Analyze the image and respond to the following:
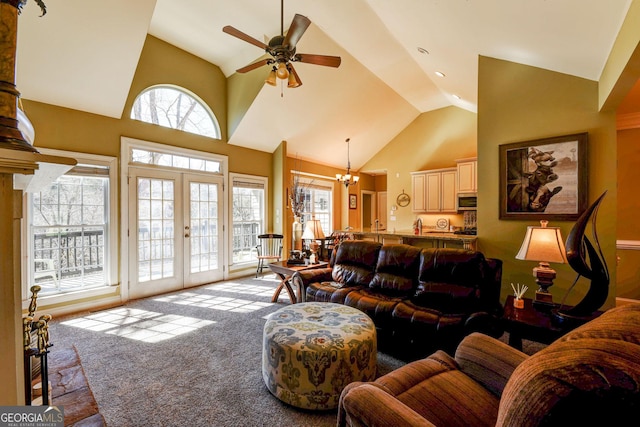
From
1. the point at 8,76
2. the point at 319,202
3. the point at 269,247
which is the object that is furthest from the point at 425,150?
the point at 8,76

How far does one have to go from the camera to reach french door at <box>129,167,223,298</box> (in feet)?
14.3

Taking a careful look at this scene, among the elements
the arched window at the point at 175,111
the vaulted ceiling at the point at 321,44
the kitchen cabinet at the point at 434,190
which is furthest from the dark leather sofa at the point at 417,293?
the kitchen cabinet at the point at 434,190

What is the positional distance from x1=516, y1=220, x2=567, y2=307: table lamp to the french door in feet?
16.0

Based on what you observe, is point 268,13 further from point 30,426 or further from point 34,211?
point 30,426

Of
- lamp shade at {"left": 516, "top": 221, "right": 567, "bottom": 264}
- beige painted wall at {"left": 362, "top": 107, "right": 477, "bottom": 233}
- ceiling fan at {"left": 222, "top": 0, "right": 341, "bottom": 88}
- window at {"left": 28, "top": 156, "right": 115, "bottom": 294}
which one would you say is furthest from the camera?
beige painted wall at {"left": 362, "top": 107, "right": 477, "bottom": 233}

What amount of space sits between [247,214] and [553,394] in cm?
589

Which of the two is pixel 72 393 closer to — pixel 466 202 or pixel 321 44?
pixel 321 44

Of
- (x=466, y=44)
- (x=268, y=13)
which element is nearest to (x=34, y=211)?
(x=268, y=13)

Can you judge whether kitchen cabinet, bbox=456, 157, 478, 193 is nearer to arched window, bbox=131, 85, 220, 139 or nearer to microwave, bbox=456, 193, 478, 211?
microwave, bbox=456, 193, 478, 211

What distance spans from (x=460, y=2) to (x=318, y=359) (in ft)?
10.5

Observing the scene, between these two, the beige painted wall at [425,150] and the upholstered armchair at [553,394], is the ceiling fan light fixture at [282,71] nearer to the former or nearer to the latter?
the upholstered armchair at [553,394]

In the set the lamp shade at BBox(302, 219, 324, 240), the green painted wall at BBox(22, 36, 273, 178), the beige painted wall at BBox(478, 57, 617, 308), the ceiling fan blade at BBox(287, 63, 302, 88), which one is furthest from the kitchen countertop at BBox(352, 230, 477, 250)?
the ceiling fan blade at BBox(287, 63, 302, 88)

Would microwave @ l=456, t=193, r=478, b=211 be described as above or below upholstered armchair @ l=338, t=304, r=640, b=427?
above

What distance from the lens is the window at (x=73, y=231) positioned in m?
3.54
